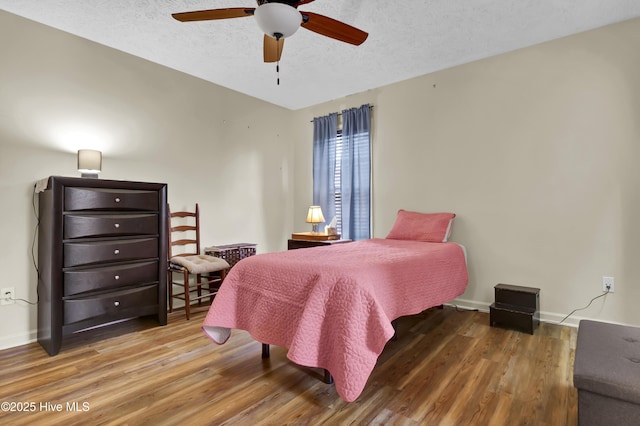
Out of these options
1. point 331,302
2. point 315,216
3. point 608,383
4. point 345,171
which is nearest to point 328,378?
point 331,302

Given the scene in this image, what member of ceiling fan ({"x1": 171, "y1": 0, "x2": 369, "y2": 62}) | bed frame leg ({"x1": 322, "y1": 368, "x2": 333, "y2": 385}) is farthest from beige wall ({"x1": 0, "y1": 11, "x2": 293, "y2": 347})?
bed frame leg ({"x1": 322, "y1": 368, "x2": 333, "y2": 385})

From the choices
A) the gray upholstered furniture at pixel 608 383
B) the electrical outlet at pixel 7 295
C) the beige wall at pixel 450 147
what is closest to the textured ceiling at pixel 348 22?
the beige wall at pixel 450 147

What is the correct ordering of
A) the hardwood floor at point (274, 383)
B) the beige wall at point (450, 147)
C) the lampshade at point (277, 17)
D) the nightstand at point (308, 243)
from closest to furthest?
the hardwood floor at point (274, 383) → the lampshade at point (277, 17) → the beige wall at point (450, 147) → the nightstand at point (308, 243)

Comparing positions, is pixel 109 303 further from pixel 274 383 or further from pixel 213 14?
pixel 213 14

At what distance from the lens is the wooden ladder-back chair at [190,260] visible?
130 inches

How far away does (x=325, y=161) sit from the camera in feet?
15.3

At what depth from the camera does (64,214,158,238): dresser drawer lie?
2476 millimetres

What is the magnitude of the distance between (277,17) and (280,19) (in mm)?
19

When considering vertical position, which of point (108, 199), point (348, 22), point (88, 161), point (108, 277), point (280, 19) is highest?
point (348, 22)

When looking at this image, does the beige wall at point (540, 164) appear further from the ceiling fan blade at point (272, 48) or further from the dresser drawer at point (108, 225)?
the dresser drawer at point (108, 225)

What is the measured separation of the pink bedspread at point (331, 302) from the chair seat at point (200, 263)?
107cm

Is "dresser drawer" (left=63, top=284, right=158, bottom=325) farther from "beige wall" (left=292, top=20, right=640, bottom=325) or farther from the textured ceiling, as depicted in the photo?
"beige wall" (left=292, top=20, right=640, bottom=325)

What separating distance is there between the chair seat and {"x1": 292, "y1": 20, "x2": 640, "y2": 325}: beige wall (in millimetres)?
2078

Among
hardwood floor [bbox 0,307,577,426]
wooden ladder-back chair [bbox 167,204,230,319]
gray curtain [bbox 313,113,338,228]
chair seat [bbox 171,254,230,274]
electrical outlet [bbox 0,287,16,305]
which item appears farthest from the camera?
gray curtain [bbox 313,113,338,228]
